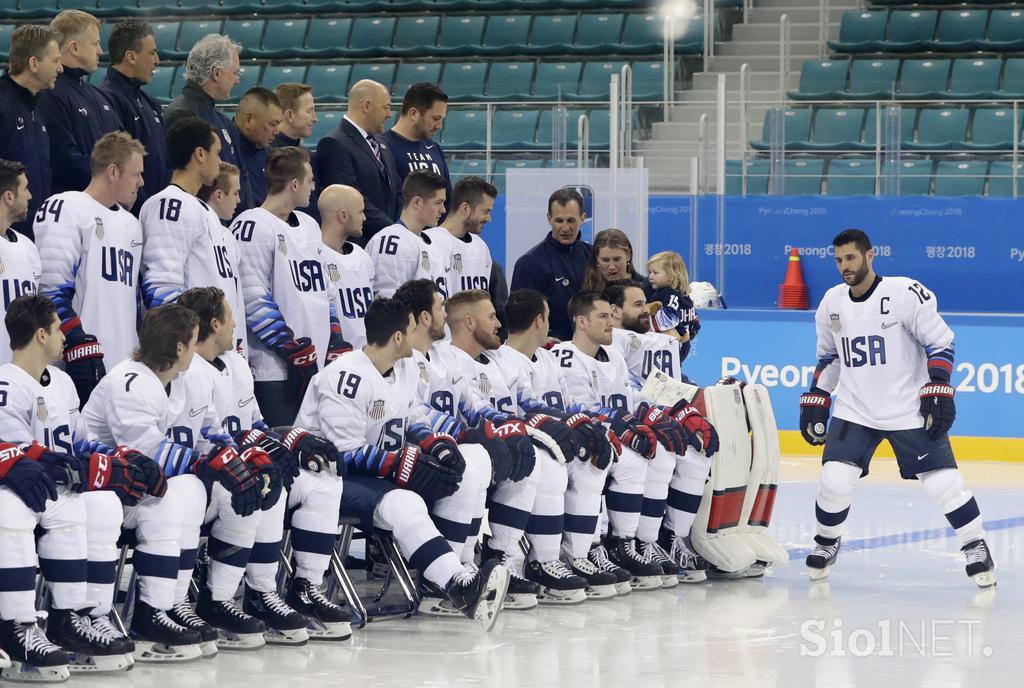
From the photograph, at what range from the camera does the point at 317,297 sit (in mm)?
5914

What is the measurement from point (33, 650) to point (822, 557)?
11.2ft

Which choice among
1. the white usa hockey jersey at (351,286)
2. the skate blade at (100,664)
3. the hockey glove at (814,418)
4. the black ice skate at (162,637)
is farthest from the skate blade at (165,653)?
the hockey glove at (814,418)

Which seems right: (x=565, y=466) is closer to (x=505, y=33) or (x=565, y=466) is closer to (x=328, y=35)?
(x=505, y=33)

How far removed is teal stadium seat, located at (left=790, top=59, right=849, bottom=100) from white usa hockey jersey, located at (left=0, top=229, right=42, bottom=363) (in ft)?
33.3

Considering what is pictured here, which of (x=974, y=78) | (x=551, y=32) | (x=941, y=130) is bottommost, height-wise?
(x=941, y=130)

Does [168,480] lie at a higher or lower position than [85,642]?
→ higher

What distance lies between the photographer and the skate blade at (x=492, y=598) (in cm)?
514

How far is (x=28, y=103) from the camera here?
5.52 m

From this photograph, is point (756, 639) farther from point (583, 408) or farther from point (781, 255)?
point (781, 255)

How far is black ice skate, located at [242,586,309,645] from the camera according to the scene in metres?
5.06

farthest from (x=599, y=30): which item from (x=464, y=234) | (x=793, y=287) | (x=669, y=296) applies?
(x=464, y=234)

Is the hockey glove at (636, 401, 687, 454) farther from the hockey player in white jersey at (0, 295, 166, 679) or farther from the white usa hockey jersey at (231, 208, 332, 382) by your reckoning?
the hockey player in white jersey at (0, 295, 166, 679)

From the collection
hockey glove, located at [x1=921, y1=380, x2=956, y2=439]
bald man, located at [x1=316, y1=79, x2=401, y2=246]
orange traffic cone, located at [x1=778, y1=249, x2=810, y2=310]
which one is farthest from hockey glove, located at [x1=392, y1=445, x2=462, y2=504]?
orange traffic cone, located at [x1=778, y1=249, x2=810, y2=310]

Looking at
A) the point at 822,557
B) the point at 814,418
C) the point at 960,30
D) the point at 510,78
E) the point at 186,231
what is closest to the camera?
the point at 186,231
